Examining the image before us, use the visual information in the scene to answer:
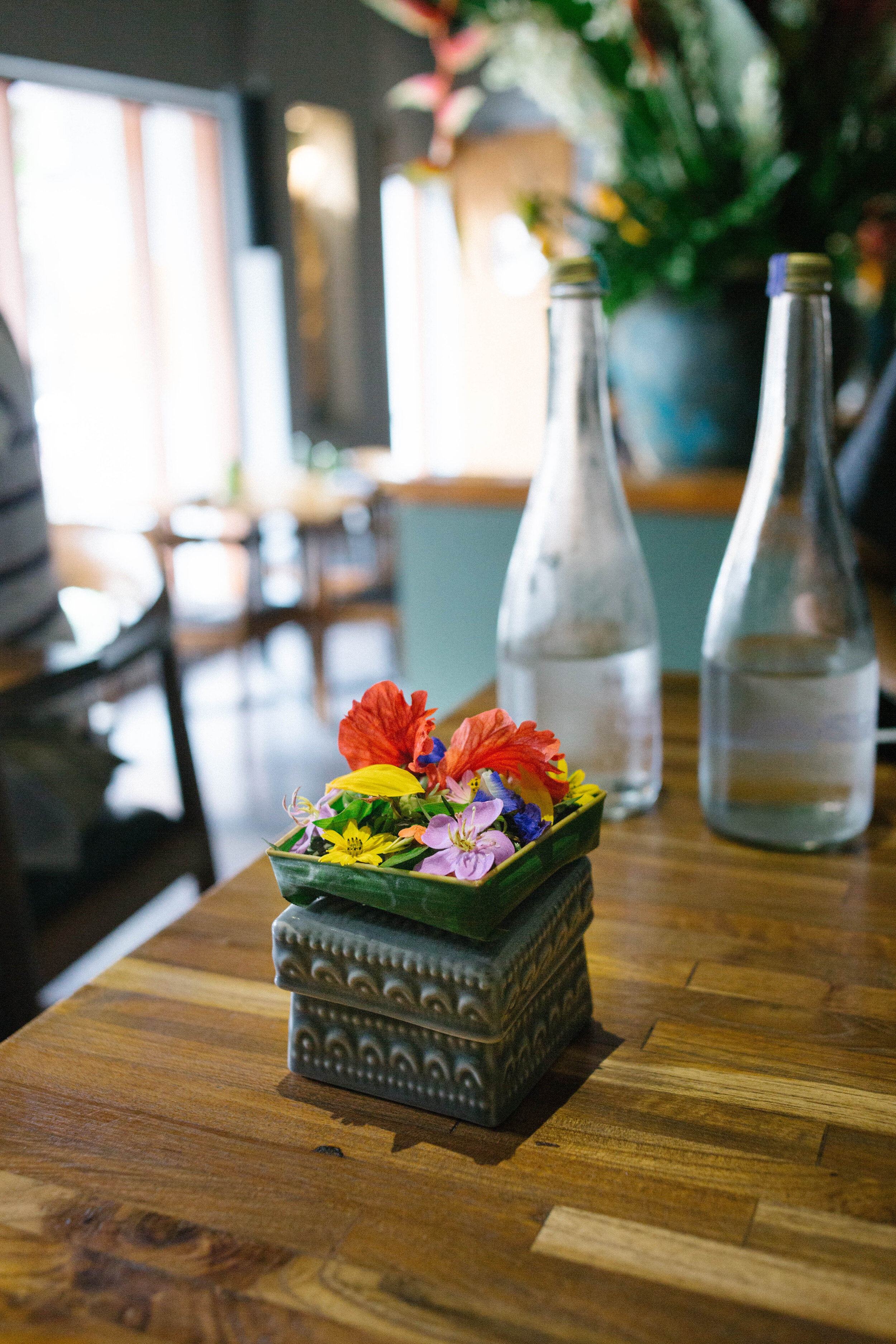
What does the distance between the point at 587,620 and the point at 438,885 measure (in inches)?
13.3

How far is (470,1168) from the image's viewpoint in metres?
0.39

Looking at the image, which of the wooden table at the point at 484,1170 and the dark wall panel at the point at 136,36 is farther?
the dark wall panel at the point at 136,36

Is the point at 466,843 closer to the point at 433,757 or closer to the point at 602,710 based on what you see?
the point at 433,757

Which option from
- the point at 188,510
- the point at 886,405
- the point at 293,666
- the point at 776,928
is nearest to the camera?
the point at 776,928

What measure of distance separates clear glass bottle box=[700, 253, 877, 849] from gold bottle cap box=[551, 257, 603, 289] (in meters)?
0.11

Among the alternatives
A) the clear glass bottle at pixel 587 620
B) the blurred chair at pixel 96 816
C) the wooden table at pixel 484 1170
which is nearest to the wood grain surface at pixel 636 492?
the blurred chair at pixel 96 816

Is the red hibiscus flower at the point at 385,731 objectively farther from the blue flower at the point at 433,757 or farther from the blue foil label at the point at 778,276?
the blue foil label at the point at 778,276

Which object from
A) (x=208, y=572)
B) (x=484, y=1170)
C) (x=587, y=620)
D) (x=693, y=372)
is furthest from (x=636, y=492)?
(x=208, y=572)

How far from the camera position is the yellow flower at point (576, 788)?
0.46 metres

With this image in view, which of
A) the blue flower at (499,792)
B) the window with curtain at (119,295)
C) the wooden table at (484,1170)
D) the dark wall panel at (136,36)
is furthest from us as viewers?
the window with curtain at (119,295)

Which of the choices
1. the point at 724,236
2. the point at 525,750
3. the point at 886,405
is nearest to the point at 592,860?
the point at 525,750

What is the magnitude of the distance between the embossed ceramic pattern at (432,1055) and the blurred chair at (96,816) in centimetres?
63

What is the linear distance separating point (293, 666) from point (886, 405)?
410cm

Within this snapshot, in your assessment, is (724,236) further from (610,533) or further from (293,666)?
(293,666)
